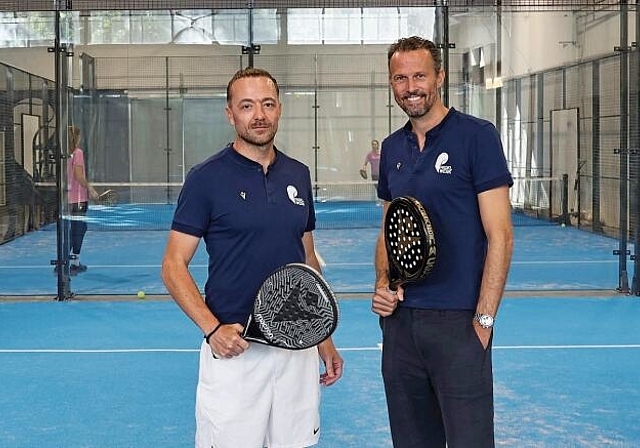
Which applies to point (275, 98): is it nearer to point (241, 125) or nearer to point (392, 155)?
point (241, 125)

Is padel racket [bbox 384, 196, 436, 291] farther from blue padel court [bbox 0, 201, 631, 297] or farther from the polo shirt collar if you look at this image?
blue padel court [bbox 0, 201, 631, 297]

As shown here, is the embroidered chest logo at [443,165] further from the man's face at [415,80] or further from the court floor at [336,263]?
the court floor at [336,263]

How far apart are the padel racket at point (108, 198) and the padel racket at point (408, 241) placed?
29.5 feet

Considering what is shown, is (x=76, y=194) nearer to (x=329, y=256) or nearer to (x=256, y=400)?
(x=329, y=256)

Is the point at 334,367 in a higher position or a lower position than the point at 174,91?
lower

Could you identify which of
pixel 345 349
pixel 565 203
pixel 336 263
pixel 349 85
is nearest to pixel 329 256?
pixel 336 263

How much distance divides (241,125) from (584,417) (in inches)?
136

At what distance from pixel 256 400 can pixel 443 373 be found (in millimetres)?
633

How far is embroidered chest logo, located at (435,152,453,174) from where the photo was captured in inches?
141

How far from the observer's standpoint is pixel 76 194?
37.3 feet

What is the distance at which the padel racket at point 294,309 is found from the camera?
3383 mm

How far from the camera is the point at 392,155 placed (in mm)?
3814

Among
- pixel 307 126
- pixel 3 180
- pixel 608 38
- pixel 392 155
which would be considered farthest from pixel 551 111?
pixel 392 155

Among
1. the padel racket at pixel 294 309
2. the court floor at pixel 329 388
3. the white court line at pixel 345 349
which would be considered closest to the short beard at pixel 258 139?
the padel racket at pixel 294 309
